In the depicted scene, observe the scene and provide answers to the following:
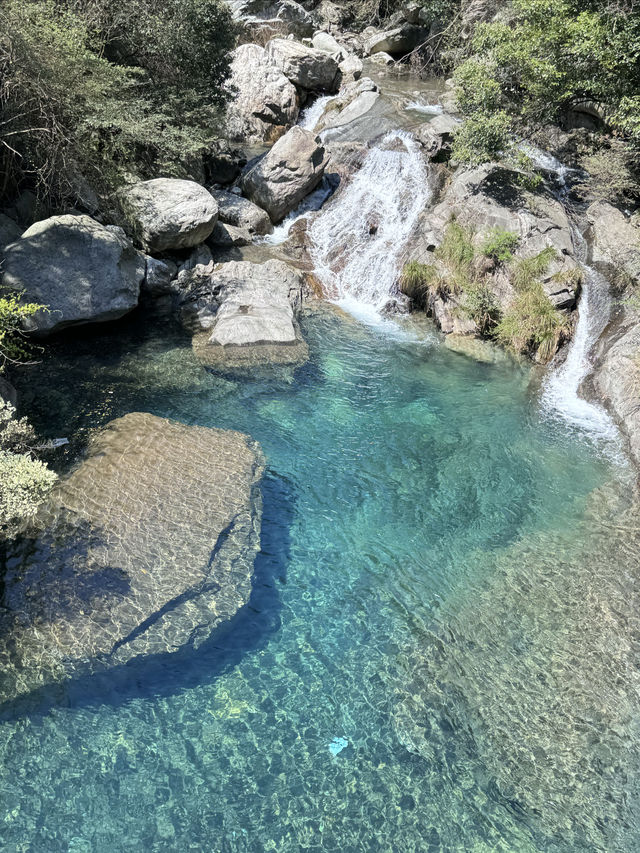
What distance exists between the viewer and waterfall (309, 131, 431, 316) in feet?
46.9

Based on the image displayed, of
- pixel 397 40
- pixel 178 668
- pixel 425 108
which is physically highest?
pixel 397 40

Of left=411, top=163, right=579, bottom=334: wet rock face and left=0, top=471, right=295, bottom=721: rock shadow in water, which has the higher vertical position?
left=411, top=163, right=579, bottom=334: wet rock face

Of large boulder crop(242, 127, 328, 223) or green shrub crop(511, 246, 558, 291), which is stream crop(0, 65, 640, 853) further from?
large boulder crop(242, 127, 328, 223)

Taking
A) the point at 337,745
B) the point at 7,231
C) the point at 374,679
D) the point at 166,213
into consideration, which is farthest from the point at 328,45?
the point at 337,745

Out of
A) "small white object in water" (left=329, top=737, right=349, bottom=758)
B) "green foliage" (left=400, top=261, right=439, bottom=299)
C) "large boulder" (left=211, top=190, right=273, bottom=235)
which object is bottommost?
"small white object in water" (left=329, top=737, right=349, bottom=758)

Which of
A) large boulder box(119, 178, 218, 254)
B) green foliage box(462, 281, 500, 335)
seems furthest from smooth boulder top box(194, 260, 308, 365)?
green foliage box(462, 281, 500, 335)

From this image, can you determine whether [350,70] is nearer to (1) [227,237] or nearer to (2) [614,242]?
(1) [227,237]

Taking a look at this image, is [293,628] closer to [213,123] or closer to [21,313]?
[21,313]

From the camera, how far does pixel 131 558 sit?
6520 mm

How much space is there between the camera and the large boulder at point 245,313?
1132 centimetres

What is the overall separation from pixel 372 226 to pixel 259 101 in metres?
8.70

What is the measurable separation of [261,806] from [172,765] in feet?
2.77

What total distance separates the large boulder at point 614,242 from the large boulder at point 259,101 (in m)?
11.5

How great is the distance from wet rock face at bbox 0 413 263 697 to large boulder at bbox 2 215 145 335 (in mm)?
3199
